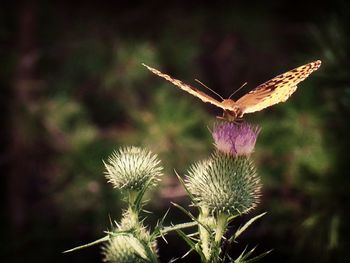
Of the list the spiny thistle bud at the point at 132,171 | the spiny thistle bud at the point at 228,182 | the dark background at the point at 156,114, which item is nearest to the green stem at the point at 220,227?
the spiny thistle bud at the point at 228,182

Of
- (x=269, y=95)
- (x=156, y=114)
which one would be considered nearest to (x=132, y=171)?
(x=269, y=95)

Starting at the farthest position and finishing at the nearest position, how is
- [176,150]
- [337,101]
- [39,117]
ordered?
[39,117], [176,150], [337,101]

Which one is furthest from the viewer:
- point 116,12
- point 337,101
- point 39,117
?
point 116,12

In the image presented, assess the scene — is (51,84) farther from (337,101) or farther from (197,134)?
(337,101)

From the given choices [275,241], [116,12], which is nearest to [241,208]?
[275,241]

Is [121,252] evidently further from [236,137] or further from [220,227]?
[236,137]

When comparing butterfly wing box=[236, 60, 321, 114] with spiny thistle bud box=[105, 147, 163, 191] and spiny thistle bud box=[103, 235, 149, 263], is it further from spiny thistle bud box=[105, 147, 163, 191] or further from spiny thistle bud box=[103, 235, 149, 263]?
spiny thistle bud box=[103, 235, 149, 263]
